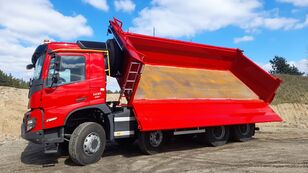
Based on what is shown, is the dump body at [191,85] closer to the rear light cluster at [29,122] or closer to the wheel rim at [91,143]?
the wheel rim at [91,143]

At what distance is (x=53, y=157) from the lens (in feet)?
31.1

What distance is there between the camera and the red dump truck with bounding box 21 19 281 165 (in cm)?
809

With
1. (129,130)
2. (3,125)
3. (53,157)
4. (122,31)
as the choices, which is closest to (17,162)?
(53,157)

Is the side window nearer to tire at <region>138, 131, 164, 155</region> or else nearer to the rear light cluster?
the rear light cluster

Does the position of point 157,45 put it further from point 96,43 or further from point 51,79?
point 51,79

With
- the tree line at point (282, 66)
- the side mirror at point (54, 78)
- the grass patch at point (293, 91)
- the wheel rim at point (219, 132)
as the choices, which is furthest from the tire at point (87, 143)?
the tree line at point (282, 66)

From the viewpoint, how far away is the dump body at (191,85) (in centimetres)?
938

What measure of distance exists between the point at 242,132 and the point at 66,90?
6.60 m

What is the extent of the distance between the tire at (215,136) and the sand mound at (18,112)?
907 cm

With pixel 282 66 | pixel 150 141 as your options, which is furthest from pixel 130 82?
pixel 282 66

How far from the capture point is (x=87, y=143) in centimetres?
827

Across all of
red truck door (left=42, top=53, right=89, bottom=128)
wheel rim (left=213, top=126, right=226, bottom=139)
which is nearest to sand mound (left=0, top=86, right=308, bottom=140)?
red truck door (left=42, top=53, right=89, bottom=128)

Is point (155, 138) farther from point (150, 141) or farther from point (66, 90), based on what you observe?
point (66, 90)

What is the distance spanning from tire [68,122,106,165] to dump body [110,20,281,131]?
1056 mm
